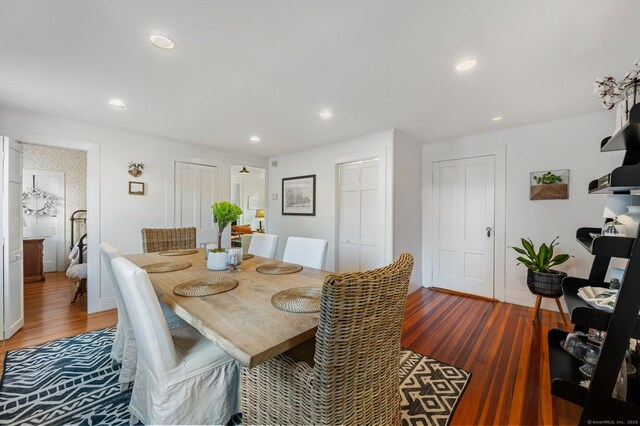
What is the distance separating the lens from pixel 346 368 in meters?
0.95

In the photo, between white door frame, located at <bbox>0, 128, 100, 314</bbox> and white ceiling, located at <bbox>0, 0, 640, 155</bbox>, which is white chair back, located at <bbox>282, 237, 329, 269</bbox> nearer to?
white ceiling, located at <bbox>0, 0, 640, 155</bbox>

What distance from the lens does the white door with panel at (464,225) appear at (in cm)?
351

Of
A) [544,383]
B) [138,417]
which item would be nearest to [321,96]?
[138,417]

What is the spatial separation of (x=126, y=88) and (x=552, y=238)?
4.73 meters

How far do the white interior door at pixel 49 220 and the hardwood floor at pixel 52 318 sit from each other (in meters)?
1.13

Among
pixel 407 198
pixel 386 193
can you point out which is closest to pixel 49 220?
pixel 386 193

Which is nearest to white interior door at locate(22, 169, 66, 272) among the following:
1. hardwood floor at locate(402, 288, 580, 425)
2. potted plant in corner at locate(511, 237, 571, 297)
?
hardwood floor at locate(402, 288, 580, 425)

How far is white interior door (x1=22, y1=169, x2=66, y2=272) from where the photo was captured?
4746 mm

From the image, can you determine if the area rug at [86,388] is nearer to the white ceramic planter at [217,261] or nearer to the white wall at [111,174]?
the white ceramic planter at [217,261]

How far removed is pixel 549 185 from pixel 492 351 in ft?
6.87

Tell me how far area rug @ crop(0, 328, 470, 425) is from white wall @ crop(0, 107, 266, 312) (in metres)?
1.19

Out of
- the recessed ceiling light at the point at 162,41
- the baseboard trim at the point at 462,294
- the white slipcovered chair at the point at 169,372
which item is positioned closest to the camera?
the white slipcovered chair at the point at 169,372

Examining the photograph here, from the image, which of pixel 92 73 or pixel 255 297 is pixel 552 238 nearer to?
pixel 255 297

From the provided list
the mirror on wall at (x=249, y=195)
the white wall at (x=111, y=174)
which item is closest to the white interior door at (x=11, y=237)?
the white wall at (x=111, y=174)
